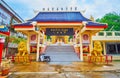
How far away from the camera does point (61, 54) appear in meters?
18.8

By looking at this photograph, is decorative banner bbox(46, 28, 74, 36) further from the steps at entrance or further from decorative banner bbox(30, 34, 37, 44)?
the steps at entrance

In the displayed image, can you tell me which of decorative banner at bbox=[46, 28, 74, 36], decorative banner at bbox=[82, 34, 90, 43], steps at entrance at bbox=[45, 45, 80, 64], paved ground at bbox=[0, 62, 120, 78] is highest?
decorative banner at bbox=[46, 28, 74, 36]

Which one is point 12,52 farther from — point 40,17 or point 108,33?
point 108,33

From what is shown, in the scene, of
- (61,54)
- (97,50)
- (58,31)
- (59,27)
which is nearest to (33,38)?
(58,31)

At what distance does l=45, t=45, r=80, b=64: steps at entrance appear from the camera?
16922 mm

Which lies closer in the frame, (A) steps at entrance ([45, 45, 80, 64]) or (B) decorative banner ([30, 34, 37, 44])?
(A) steps at entrance ([45, 45, 80, 64])

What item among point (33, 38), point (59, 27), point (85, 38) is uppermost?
point (59, 27)

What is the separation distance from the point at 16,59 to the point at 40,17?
6170 millimetres

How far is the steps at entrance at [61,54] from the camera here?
16.9 m

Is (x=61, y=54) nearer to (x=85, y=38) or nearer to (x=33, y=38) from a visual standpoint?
(x=85, y=38)

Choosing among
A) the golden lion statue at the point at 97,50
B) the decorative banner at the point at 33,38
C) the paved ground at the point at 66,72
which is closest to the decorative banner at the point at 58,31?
the decorative banner at the point at 33,38

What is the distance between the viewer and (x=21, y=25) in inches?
624

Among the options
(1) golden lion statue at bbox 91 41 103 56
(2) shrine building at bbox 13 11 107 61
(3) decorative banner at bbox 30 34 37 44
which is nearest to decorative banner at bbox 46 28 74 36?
(2) shrine building at bbox 13 11 107 61

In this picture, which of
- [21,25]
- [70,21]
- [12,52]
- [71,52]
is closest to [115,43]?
[71,52]
